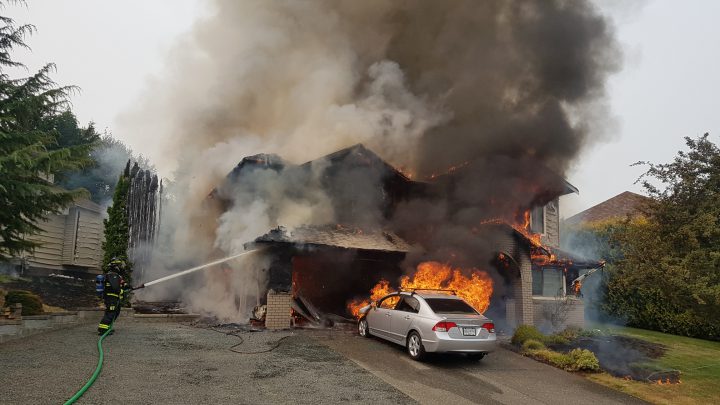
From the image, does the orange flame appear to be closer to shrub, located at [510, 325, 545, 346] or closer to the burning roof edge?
the burning roof edge

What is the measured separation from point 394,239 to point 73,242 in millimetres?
16145

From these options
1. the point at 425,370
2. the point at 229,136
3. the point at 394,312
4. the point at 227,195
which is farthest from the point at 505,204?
the point at 229,136

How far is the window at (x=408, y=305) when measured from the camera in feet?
32.6

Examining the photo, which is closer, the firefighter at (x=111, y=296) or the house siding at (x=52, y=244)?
the firefighter at (x=111, y=296)

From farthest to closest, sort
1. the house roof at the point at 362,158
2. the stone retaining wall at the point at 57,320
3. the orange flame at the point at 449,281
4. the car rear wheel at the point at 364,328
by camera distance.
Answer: the house roof at the point at 362,158
the orange flame at the point at 449,281
the car rear wheel at the point at 364,328
the stone retaining wall at the point at 57,320

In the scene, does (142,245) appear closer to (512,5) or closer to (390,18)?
(390,18)

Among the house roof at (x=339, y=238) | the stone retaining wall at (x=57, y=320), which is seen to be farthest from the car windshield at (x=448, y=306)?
the stone retaining wall at (x=57, y=320)

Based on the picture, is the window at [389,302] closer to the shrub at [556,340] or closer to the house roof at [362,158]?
the shrub at [556,340]

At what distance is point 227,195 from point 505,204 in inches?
440

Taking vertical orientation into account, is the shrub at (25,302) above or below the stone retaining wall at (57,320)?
above

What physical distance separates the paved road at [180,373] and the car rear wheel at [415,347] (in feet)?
5.21

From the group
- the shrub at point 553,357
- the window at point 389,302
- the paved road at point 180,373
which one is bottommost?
the shrub at point 553,357

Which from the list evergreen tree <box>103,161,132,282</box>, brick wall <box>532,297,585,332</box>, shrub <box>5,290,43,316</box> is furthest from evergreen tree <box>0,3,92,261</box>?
brick wall <box>532,297,585,332</box>

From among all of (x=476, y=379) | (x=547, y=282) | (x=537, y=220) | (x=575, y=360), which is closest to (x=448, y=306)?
(x=476, y=379)
